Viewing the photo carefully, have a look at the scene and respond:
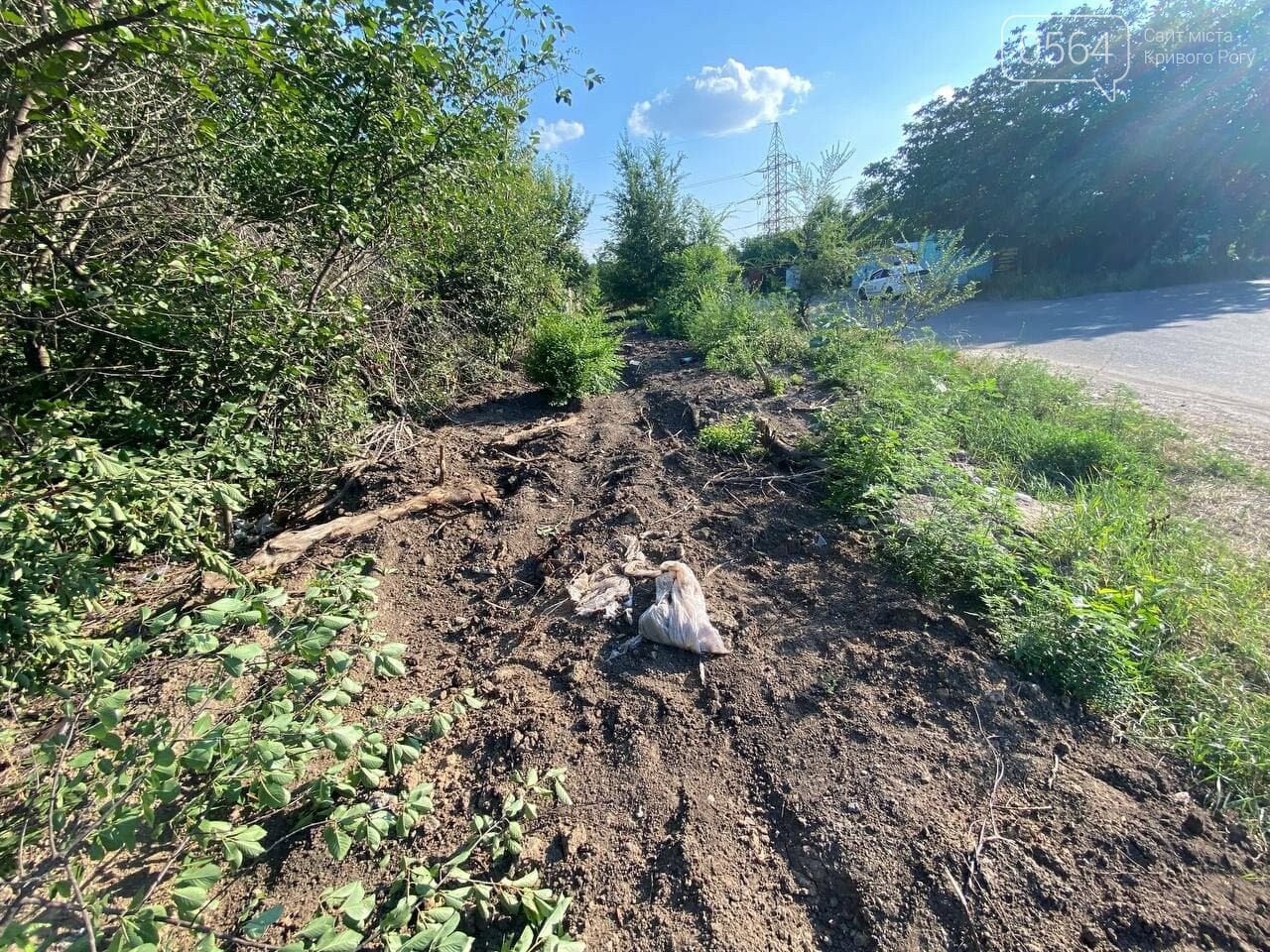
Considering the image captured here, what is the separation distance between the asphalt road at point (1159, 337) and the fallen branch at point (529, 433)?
601cm

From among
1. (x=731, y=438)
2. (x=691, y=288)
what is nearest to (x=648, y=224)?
(x=691, y=288)

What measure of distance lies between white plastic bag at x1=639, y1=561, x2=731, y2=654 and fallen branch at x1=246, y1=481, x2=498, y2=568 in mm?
1601

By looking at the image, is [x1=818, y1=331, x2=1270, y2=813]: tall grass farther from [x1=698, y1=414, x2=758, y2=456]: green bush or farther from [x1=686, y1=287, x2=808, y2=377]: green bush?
[x1=686, y1=287, x2=808, y2=377]: green bush

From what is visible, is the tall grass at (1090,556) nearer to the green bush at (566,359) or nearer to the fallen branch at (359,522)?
the fallen branch at (359,522)

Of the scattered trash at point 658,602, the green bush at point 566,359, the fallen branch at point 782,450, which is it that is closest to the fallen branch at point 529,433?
the green bush at point 566,359

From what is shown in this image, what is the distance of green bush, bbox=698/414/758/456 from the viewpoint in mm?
3785

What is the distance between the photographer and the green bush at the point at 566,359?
5.29 metres

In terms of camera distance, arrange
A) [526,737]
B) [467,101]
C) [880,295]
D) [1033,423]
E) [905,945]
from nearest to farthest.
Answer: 1. [905,945]
2. [526,737]
3. [467,101]
4. [1033,423]
5. [880,295]

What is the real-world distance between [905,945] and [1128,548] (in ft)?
7.52

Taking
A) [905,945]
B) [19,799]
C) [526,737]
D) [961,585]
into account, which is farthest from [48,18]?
[961,585]

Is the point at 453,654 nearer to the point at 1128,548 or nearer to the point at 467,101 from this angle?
the point at 467,101

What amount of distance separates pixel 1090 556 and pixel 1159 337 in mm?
7837

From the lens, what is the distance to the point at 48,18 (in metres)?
1.57
